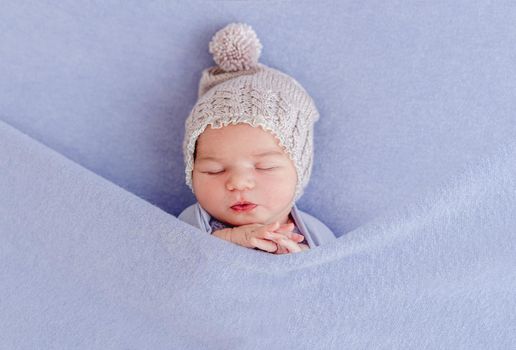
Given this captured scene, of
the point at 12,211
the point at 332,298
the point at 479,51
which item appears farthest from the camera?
the point at 479,51

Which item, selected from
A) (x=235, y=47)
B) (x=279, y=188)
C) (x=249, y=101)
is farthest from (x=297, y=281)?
(x=235, y=47)

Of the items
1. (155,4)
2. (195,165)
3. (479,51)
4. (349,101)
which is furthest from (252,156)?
(479,51)

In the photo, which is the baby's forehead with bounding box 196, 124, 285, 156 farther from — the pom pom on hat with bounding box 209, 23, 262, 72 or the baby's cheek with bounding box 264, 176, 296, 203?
the pom pom on hat with bounding box 209, 23, 262, 72

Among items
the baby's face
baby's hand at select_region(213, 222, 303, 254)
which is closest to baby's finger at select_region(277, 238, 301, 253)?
baby's hand at select_region(213, 222, 303, 254)

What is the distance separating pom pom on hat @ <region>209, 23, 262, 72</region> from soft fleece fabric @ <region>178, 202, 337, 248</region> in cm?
29

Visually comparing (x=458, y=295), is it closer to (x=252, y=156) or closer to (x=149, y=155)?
(x=252, y=156)

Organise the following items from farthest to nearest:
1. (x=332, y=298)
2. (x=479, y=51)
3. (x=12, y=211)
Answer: (x=479, y=51) < (x=12, y=211) < (x=332, y=298)

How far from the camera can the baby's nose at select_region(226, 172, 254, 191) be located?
→ 1018 mm

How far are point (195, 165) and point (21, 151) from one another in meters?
0.32

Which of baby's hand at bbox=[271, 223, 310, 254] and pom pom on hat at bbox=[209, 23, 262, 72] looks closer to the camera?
baby's hand at bbox=[271, 223, 310, 254]

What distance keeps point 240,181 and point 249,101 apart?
15 cm

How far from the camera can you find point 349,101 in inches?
47.6

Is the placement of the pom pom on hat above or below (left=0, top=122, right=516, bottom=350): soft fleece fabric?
above

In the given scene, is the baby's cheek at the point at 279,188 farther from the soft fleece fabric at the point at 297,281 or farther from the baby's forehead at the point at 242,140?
the soft fleece fabric at the point at 297,281
